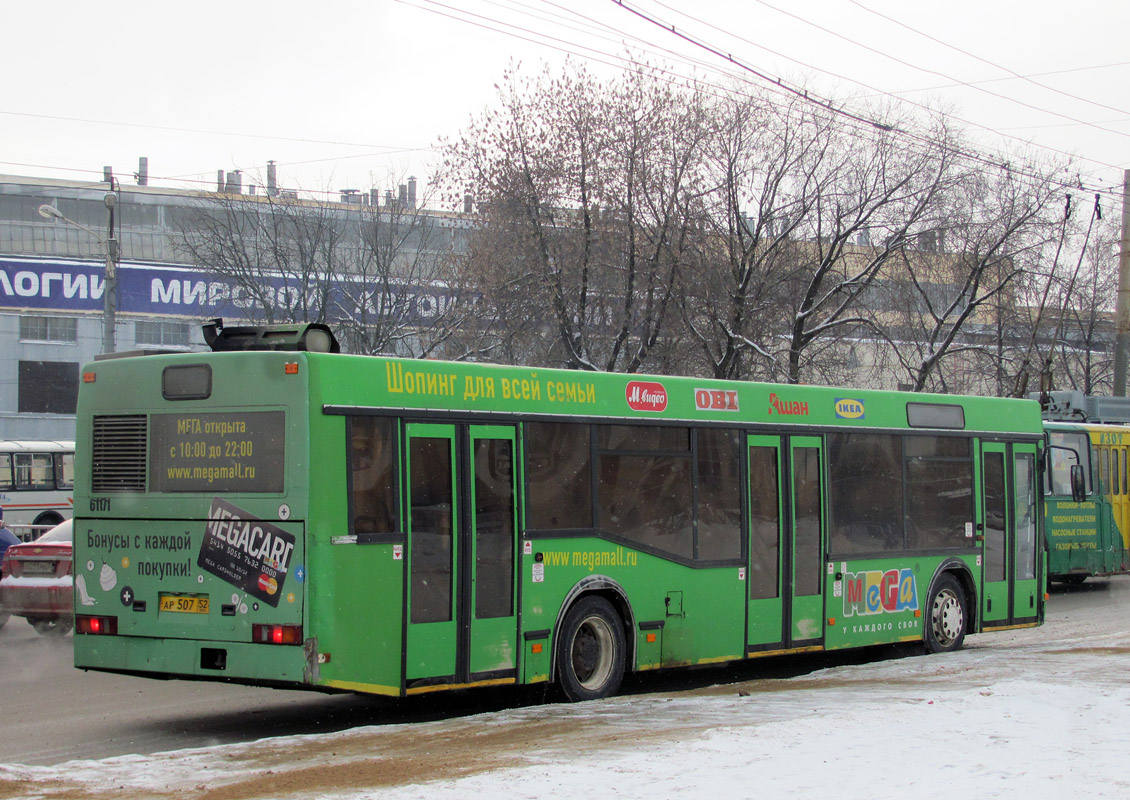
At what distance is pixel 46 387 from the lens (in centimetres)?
5459

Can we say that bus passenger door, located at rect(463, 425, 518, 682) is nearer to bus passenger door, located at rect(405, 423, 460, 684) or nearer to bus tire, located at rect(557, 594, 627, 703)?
bus passenger door, located at rect(405, 423, 460, 684)

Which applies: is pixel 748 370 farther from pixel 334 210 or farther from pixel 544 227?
pixel 334 210

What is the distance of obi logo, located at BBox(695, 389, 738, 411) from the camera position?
11.9m

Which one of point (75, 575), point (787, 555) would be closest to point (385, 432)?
point (75, 575)

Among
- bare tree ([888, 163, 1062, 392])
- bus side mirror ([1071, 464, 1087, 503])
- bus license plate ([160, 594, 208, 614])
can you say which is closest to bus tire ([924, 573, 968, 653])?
bus side mirror ([1071, 464, 1087, 503])

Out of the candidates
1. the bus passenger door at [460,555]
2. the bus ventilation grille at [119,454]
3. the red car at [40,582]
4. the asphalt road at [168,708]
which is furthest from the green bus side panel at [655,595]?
the red car at [40,582]

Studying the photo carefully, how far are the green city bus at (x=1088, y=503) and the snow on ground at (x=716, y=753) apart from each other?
45.4ft

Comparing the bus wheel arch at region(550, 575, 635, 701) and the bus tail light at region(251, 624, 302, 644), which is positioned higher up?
the bus tail light at region(251, 624, 302, 644)

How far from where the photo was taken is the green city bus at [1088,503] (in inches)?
918

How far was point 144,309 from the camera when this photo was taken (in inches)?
2176

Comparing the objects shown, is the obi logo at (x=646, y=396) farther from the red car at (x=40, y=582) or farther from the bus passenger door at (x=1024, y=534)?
the red car at (x=40, y=582)

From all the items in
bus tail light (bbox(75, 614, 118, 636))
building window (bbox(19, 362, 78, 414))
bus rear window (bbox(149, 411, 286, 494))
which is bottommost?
bus tail light (bbox(75, 614, 118, 636))

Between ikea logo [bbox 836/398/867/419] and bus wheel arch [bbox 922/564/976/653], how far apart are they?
2193 millimetres

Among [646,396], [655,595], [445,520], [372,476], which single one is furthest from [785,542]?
[372,476]
